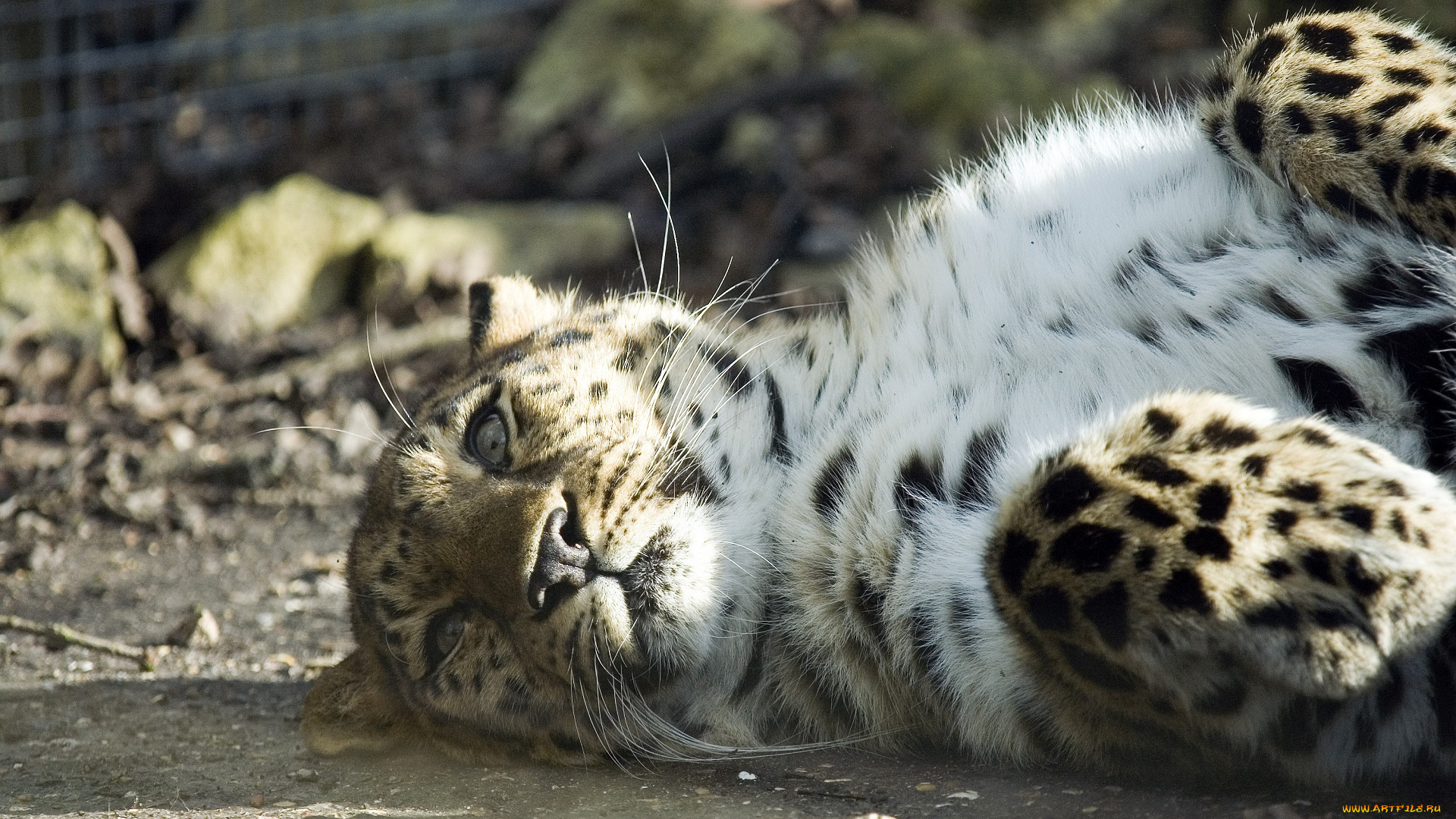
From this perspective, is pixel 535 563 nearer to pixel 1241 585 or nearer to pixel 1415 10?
pixel 1241 585

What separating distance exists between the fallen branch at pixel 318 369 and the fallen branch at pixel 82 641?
256 centimetres

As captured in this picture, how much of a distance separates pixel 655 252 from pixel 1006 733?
5.54 metres

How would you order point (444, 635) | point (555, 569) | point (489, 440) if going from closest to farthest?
point (555, 569) < point (444, 635) < point (489, 440)

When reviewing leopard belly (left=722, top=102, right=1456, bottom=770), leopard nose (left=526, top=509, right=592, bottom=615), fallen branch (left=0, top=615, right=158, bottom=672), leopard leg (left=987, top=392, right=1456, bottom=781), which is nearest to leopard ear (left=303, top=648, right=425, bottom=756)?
leopard nose (left=526, top=509, right=592, bottom=615)

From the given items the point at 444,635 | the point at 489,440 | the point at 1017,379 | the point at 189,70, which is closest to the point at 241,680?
the point at 444,635

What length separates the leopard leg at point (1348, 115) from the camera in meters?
3.24

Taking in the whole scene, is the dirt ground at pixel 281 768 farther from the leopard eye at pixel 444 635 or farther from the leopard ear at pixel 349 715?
the leopard eye at pixel 444 635

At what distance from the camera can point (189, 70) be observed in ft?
29.9

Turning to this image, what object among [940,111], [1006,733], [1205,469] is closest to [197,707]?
[1006,733]

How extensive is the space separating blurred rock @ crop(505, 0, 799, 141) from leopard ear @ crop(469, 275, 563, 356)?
229 inches

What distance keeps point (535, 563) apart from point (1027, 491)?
114 centimetres

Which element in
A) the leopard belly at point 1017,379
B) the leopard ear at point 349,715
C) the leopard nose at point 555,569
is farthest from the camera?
the leopard ear at point 349,715

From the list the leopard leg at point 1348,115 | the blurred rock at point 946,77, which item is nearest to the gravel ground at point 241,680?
the leopard leg at point 1348,115

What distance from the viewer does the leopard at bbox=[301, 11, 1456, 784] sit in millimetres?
2641
